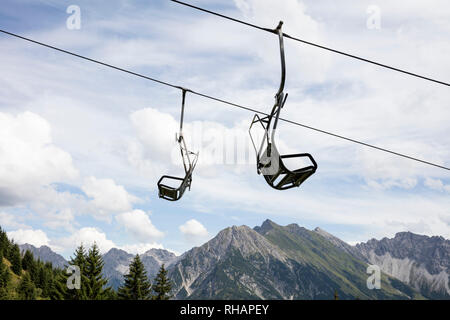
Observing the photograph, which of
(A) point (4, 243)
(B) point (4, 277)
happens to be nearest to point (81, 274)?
(B) point (4, 277)

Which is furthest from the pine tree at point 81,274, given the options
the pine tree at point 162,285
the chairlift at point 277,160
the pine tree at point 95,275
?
the chairlift at point 277,160

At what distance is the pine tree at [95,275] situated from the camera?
2598 inches

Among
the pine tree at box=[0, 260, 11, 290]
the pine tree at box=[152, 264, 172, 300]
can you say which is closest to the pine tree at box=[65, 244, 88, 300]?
the pine tree at box=[152, 264, 172, 300]

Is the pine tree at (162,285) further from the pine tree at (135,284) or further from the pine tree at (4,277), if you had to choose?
the pine tree at (4,277)

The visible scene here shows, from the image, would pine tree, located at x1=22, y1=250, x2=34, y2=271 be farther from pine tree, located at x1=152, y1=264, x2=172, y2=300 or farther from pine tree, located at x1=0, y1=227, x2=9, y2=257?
pine tree, located at x1=152, y1=264, x2=172, y2=300

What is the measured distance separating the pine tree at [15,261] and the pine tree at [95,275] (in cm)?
6836

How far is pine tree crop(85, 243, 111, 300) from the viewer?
6600 cm

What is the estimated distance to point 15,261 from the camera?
12406cm

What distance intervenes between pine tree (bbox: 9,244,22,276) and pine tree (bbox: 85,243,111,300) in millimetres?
68363

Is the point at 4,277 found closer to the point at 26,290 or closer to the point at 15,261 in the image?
the point at 26,290
